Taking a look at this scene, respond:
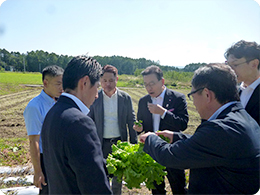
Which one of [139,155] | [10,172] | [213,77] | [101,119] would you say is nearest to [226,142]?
[213,77]

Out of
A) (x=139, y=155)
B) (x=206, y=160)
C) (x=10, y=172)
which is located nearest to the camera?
(x=206, y=160)

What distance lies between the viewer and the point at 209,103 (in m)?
1.81

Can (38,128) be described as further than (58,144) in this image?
Yes

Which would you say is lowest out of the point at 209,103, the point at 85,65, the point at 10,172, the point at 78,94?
the point at 10,172

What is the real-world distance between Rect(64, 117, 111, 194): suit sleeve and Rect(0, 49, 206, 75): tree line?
243 feet

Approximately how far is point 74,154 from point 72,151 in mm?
26

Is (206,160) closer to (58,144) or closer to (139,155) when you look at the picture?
(139,155)

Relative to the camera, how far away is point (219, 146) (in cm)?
153

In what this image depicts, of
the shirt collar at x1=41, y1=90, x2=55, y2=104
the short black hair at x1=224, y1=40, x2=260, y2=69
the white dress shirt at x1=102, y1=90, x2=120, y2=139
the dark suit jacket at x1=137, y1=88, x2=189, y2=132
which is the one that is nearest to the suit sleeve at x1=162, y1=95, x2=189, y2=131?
the dark suit jacket at x1=137, y1=88, x2=189, y2=132

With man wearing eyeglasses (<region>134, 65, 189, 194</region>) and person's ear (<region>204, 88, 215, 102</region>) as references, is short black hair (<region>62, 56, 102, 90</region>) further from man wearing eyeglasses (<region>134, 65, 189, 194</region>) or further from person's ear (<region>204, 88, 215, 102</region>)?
man wearing eyeglasses (<region>134, 65, 189, 194</region>)

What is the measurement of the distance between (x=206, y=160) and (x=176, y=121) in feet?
5.85

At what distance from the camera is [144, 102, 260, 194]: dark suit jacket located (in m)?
1.52

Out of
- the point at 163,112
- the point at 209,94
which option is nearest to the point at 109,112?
the point at 163,112

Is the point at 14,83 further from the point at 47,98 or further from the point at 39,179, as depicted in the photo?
the point at 39,179
